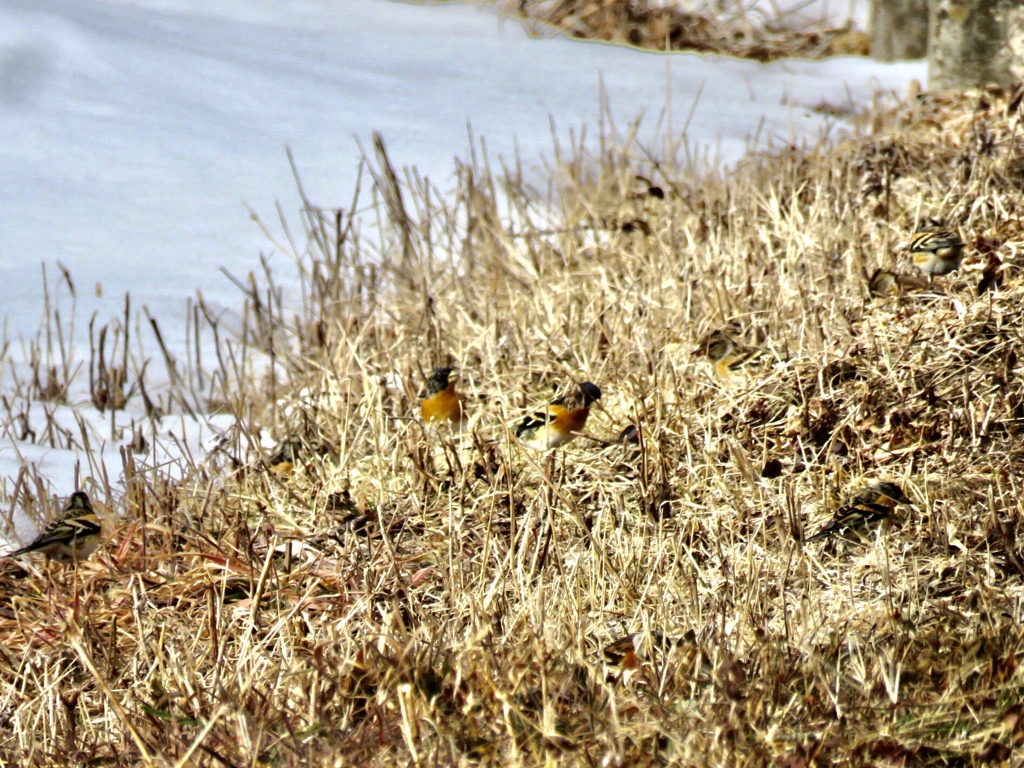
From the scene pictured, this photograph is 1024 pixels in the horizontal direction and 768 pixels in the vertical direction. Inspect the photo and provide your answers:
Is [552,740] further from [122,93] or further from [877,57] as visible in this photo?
[877,57]

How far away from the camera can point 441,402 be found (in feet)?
16.9

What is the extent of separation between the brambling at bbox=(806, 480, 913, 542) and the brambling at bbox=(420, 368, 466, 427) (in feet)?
5.64

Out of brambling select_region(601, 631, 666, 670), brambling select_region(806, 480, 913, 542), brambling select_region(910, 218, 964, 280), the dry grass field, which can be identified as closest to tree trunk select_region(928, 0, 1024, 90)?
the dry grass field

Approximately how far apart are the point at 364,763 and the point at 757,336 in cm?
324

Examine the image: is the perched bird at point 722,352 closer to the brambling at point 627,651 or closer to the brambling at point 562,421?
the brambling at point 562,421

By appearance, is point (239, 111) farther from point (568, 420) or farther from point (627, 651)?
point (627, 651)

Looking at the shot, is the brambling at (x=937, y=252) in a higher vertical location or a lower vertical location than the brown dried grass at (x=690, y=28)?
lower

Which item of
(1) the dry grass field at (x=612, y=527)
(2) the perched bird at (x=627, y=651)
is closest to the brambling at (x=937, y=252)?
(1) the dry grass field at (x=612, y=527)

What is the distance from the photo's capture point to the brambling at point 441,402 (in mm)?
5141

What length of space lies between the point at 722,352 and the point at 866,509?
4.30ft

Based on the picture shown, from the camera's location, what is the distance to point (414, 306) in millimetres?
6746

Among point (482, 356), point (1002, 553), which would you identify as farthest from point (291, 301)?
point (1002, 553)

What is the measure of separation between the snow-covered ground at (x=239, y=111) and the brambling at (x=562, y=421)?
280 centimetres

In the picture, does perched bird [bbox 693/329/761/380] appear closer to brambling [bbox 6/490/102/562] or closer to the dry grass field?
the dry grass field
